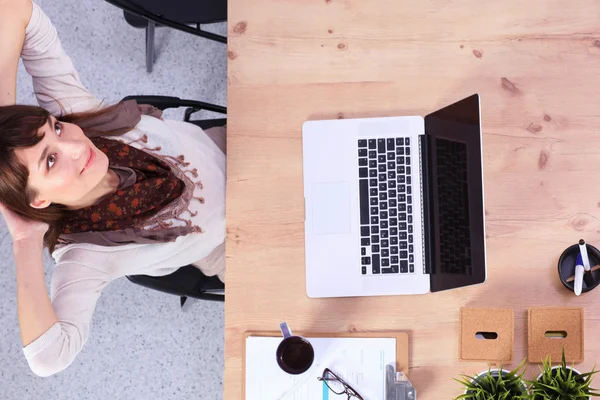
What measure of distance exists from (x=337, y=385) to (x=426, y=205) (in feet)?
1.41

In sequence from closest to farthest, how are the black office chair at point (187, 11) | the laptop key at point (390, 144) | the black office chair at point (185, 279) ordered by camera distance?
the laptop key at point (390, 144) → the black office chair at point (185, 279) → the black office chair at point (187, 11)

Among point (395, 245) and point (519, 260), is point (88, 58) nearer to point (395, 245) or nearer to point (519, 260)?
point (395, 245)

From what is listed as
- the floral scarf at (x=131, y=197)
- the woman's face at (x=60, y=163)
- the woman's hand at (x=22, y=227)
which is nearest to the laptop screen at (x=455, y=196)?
the floral scarf at (x=131, y=197)

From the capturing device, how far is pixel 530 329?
1162 mm

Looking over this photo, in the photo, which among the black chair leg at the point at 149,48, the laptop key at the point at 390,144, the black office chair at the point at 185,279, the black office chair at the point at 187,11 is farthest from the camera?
the black chair leg at the point at 149,48

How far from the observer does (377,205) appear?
1.21 metres

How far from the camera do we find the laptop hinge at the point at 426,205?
3.89ft

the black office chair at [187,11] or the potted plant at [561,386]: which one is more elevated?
Result: the black office chair at [187,11]

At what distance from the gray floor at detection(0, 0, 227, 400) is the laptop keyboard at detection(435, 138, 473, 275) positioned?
3.48 feet

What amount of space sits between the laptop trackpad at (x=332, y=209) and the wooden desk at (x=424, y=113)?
0.04 m

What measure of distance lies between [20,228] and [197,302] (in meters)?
0.92

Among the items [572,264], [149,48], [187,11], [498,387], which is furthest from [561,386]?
[149,48]

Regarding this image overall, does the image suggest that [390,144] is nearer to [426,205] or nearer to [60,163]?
[426,205]

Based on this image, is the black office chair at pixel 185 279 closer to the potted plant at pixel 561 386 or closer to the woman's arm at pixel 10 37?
the woman's arm at pixel 10 37
